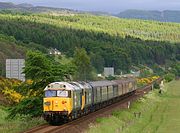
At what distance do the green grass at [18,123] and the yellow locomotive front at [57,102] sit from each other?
1.76 m

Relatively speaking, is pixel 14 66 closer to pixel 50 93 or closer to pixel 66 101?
pixel 50 93

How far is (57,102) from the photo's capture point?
135 ft

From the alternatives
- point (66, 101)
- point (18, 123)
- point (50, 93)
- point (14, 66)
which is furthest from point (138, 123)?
point (14, 66)

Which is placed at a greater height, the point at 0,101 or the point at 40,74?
the point at 40,74

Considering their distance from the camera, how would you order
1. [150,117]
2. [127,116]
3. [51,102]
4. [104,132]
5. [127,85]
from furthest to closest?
[127,85] < [150,117] < [127,116] < [51,102] < [104,132]

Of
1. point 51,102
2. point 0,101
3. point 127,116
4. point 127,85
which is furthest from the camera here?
point 127,85

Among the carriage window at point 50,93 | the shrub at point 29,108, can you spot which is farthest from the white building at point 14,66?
the carriage window at point 50,93

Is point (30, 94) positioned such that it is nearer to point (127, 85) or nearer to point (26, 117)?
point (26, 117)

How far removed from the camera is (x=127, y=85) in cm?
9756

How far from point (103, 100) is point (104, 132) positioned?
27387mm

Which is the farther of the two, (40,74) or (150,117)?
(150,117)

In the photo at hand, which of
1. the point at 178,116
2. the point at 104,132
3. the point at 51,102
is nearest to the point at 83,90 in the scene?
the point at 51,102

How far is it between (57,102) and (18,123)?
3.73m

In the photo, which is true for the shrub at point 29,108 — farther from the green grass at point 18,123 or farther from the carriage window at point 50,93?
the carriage window at point 50,93
